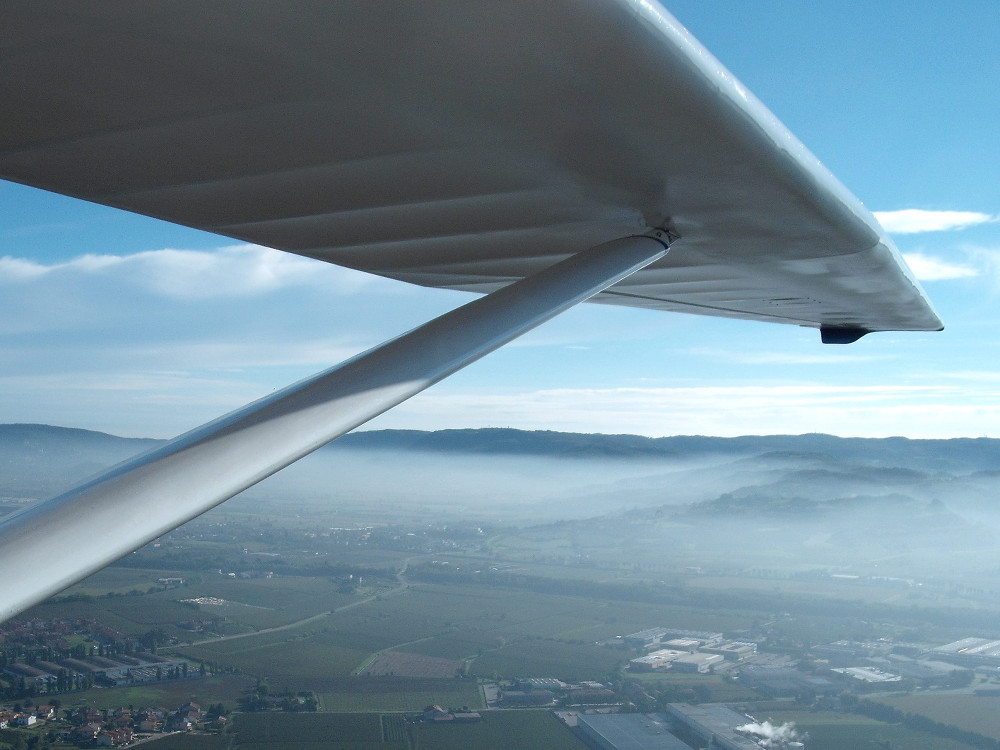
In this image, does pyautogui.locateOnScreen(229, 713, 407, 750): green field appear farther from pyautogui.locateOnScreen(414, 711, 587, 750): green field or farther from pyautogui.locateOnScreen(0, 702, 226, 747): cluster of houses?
pyautogui.locateOnScreen(414, 711, 587, 750): green field

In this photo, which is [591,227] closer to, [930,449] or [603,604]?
[603,604]

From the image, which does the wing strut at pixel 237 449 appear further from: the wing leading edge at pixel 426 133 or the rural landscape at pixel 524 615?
the wing leading edge at pixel 426 133

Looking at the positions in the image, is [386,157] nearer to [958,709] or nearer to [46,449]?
[958,709]

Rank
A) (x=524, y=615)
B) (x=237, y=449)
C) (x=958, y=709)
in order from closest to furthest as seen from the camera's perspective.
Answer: (x=237, y=449) → (x=958, y=709) → (x=524, y=615)

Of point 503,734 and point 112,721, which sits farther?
point 503,734

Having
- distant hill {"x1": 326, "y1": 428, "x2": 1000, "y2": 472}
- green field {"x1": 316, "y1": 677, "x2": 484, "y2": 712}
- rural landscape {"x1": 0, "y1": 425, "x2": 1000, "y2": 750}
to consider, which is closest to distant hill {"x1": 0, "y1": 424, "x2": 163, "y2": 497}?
rural landscape {"x1": 0, "y1": 425, "x2": 1000, "y2": 750}

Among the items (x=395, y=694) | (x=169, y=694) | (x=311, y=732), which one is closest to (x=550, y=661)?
(x=395, y=694)

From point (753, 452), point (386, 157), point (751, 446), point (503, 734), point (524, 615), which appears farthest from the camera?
point (751, 446)
